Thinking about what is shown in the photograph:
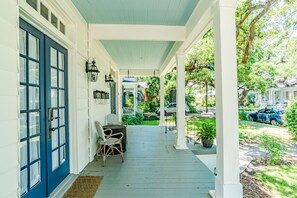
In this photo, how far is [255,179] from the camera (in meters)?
3.49

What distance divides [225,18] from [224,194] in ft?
6.94

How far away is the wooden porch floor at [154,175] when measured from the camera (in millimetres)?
2791

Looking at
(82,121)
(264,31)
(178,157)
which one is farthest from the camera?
(264,31)

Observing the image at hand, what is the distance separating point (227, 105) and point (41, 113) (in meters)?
2.28

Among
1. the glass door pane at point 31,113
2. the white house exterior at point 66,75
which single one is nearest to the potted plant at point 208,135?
the white house exterior at point 66,75

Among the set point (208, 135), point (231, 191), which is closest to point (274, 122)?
point (208, 135)

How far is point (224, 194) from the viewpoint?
2348mm

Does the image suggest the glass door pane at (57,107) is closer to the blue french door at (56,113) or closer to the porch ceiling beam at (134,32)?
the blue french door at (56,113)

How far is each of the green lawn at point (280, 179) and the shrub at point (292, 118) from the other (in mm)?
3017

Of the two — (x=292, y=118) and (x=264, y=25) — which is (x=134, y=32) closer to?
(x=264, y=25)

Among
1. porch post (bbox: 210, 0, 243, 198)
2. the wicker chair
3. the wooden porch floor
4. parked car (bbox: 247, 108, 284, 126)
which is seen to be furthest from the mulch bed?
parked car (bbox: 247, 108, 284, 126)

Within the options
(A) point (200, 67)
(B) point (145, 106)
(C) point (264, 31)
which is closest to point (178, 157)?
(C) point (264, 31)

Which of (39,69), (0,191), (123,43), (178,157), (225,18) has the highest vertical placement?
(123,43)

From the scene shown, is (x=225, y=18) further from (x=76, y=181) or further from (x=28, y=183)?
(x=76, y=181)
